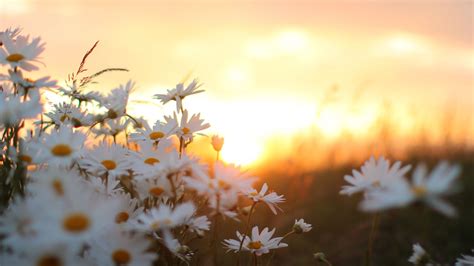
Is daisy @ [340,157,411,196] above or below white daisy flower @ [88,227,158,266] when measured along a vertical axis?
above

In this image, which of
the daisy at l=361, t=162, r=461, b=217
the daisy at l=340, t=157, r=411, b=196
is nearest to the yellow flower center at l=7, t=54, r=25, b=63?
the daisy at l=340, t=157, r=411, b=196

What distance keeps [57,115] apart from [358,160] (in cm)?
493

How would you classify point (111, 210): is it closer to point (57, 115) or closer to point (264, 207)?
point (57, 115)

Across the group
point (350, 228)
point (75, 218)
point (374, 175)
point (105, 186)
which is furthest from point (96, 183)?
point (350, 228)

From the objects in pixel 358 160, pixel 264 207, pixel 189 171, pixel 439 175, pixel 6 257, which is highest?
pixel 439 175

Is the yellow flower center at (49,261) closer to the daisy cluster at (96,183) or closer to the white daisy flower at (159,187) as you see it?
the daisy cluster at (96,183)

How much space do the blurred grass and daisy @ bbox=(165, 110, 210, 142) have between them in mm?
1083

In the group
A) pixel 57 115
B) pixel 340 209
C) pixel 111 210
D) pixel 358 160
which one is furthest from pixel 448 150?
pixel 111 210

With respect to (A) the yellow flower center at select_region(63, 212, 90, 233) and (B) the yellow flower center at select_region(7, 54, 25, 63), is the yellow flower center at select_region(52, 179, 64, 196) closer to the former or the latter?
(A) the yellow flower center at select_region(63, 212, 90, 233)

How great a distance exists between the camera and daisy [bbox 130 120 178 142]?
5.65 ft

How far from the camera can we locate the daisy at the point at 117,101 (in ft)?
6.18

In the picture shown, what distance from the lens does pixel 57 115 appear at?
186 cm

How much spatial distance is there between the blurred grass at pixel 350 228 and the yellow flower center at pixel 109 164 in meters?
1.25

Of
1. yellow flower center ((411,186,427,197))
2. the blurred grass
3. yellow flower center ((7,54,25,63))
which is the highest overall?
yellow flower center ((7,54,25,63))
